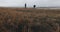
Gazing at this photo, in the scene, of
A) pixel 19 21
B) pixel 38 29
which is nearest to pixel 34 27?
pixel 38 29

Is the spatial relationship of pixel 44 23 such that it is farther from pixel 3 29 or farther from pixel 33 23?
pixel 3 29

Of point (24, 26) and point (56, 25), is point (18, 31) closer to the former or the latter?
point (24, 26)

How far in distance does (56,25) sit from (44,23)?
79cm

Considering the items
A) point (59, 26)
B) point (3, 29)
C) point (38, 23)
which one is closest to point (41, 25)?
point (38, 23)

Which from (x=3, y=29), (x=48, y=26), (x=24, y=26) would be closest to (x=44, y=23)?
(x=48, y=26)

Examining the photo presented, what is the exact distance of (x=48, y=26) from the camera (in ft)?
44.3

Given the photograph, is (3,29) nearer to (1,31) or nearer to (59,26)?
(1,31)

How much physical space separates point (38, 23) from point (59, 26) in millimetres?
1408

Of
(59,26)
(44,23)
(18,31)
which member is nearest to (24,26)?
(18,31)

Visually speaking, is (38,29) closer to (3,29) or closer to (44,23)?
(44,23)

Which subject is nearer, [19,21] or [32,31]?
[32,31]

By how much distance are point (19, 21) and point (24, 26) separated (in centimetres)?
83

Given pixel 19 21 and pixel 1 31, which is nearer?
pixel 1 31

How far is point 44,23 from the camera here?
13797 millimetres
